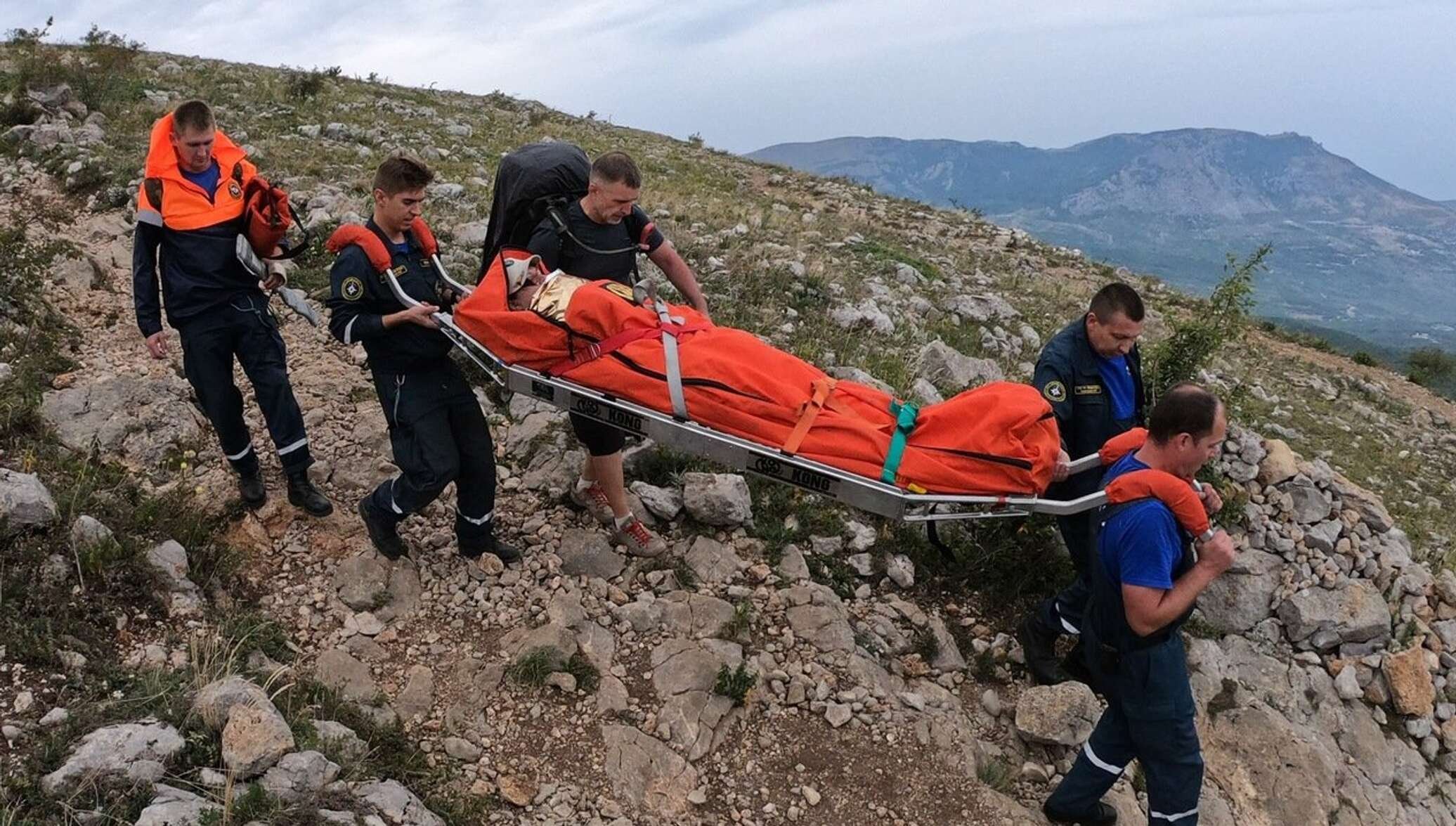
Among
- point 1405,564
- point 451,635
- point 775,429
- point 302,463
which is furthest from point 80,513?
point 1405,564

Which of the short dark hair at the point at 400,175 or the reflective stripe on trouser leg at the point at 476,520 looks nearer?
the short dark hair at the point at 400,175

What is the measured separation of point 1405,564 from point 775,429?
4.77 m

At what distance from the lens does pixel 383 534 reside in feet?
15.3

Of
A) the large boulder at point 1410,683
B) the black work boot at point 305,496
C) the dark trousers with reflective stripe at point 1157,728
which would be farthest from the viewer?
the large boulder at point 1410,683

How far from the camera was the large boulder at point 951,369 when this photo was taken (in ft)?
25.6

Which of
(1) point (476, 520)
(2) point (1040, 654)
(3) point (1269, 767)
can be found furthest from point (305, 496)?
(3) point (1269, 767)

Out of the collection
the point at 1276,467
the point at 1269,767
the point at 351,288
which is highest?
the point at 351,288

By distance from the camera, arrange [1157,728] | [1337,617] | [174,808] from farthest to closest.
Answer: [1337,617], [1157,728], [174,808]

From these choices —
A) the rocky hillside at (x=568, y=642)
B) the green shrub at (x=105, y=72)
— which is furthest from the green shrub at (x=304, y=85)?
the rocky hillside at (x=568, y=642)

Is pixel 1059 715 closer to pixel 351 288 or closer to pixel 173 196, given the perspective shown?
pixel 351 288

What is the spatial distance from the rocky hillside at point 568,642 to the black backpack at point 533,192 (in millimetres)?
1668

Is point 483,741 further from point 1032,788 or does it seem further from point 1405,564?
point 1405,564

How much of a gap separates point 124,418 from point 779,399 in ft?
14.6

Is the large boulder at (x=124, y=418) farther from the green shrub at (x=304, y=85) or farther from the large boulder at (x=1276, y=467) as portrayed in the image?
the green shrub at (x=304, y=85)
